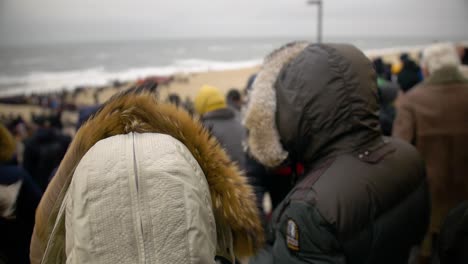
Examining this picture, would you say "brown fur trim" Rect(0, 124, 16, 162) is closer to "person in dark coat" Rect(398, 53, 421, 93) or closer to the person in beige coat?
the person in beige coat

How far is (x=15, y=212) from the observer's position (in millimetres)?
1766

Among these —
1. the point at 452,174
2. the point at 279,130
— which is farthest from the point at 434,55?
the point at 279,130

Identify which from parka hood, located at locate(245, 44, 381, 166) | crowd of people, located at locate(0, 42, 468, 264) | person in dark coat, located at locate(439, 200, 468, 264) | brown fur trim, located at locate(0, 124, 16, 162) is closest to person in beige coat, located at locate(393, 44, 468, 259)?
crowd of people, located at locate(0, 42, 468, 264)

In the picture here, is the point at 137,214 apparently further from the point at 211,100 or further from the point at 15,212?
the point at 211,100

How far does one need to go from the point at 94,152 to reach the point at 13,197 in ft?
2.88

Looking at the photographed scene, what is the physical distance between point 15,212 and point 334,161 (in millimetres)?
1586

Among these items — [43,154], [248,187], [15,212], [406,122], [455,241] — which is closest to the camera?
[455,241]

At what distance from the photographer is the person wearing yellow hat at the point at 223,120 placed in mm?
3249

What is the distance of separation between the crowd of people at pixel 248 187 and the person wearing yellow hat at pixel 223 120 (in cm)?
118

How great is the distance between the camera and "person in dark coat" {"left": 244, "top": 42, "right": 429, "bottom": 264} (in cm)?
127

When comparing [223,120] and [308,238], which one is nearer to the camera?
[308,238]

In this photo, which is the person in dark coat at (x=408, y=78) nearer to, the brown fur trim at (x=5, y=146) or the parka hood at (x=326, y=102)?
the parka hood at (x=326, y=102)

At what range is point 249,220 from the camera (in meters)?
1.17

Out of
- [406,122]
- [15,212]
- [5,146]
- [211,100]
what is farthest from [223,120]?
[15,212]
